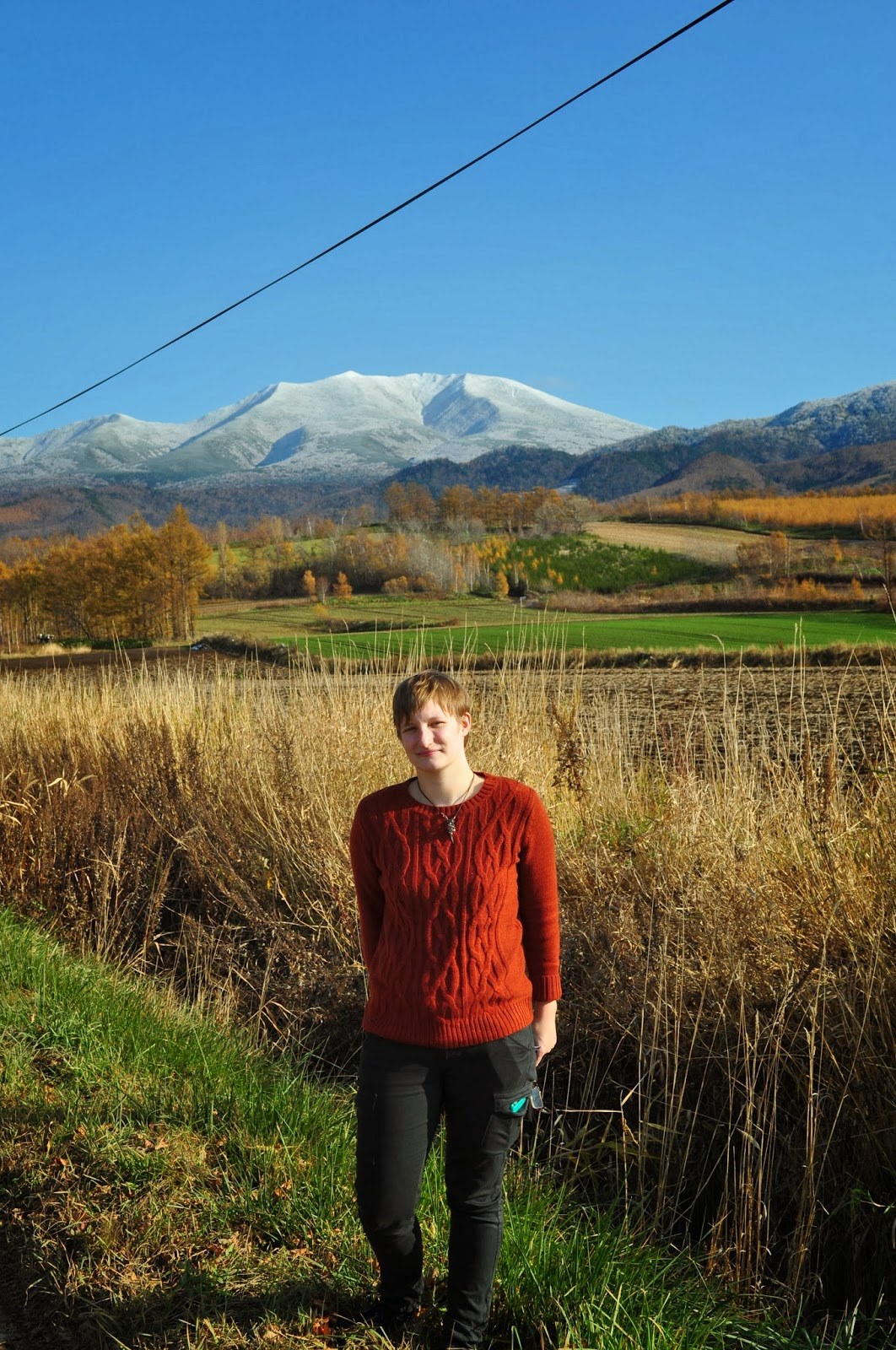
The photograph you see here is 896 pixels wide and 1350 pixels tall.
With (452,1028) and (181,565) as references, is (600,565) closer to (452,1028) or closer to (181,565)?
(181,565)

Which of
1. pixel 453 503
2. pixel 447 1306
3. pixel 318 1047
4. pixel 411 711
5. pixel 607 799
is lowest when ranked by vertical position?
pixel 318 1047

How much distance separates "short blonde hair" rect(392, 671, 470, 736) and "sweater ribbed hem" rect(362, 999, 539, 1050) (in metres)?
0.64

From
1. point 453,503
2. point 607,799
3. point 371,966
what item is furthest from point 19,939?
point 453,503

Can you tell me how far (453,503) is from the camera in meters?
74.1

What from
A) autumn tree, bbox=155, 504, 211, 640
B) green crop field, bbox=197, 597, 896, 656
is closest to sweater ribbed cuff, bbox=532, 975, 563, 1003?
green crop field, bbox=197, 597, 896, 656

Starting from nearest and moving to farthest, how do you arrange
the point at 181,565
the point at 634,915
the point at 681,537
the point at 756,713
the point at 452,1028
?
the point at 452,1028 → the point at 634,915 → the point at 756,713 → the point at 181,565 → the point at 681,537

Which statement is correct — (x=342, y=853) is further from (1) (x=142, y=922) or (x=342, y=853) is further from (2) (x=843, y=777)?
(2) (x=843, y=777)

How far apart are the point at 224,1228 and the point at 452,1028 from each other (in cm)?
114

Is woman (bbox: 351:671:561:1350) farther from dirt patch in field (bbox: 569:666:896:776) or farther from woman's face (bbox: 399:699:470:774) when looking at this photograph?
dirt patch in field (bbox: 569:666:896:776)

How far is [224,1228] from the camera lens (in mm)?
3064

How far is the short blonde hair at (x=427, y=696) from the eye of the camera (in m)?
2.54

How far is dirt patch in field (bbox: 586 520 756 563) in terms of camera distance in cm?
5719

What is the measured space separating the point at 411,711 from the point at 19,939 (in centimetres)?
417

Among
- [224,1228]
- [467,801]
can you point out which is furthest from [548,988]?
[224,1228]
